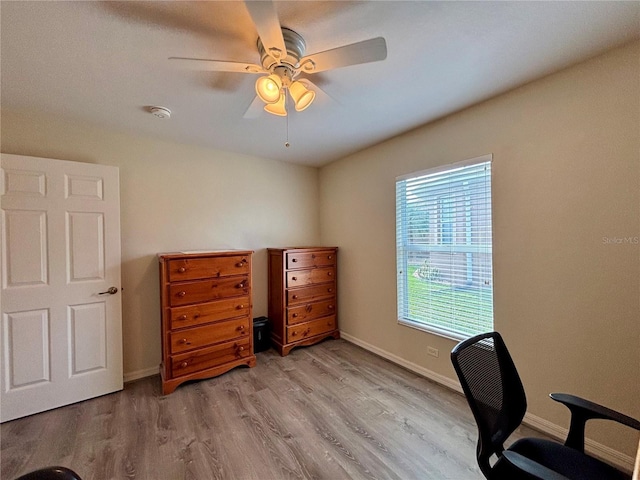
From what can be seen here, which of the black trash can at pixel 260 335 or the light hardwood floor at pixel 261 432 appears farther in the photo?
the black trash can at pixel 260 335

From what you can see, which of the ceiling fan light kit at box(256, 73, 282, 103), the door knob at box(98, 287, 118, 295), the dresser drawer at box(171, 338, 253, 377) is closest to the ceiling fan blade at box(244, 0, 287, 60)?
the ceiling fan light kit at box(256, 73, 282, 103)

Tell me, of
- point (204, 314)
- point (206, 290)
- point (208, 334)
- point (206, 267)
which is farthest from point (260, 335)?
point (206, 267)

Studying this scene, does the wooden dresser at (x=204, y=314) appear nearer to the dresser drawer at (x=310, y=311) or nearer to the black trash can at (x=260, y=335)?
the black trash can at (x=260, y=335)

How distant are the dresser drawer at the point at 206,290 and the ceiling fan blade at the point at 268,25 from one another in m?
2.05

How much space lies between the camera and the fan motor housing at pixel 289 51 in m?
1.40

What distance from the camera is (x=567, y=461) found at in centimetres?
112

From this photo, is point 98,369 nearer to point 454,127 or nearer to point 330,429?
point 330,429

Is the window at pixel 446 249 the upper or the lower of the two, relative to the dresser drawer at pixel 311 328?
upper

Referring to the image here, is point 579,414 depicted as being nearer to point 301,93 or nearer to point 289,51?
point 301,93

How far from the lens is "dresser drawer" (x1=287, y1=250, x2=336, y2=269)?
3.24 metres

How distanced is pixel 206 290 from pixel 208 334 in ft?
1.43

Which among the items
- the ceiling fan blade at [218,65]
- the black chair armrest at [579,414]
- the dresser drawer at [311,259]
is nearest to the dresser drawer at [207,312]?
the dresser drawer at [311,259]

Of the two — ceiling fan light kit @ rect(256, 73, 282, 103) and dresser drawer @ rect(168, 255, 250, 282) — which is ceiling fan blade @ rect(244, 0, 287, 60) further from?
dresser drawer @ rect(168, 255, 250, 282)

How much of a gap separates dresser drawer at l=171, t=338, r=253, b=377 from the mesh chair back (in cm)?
228
